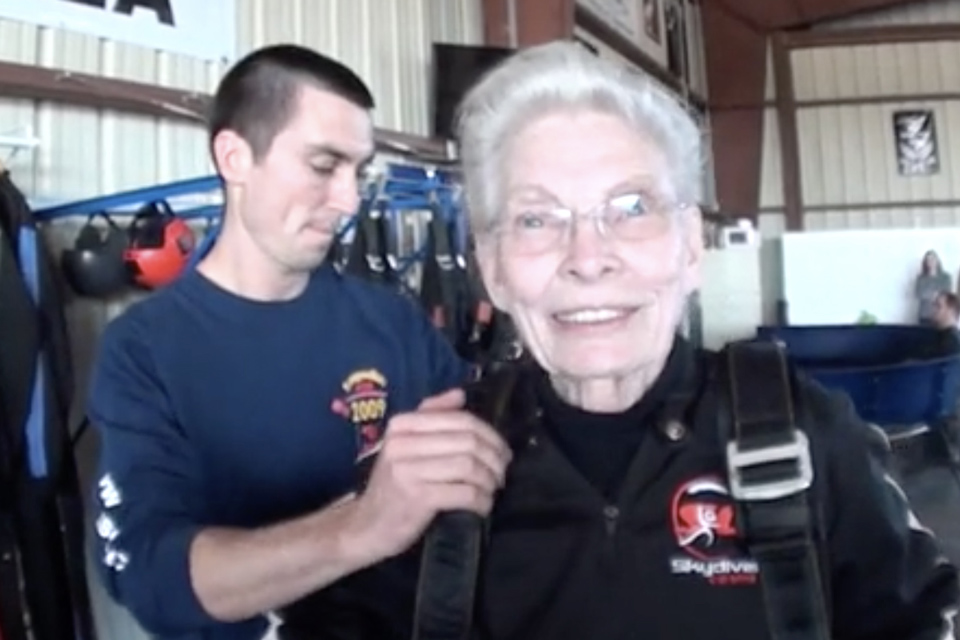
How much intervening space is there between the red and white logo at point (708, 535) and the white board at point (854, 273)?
27.2 feet

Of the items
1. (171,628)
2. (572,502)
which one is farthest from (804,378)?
(171,628)

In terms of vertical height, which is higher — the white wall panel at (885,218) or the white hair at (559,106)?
the white wall panel at (885,218)

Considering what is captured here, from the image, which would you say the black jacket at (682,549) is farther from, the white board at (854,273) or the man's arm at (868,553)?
the white board at (854,273)

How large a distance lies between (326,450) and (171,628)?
373mm

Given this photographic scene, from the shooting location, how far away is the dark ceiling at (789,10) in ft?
36.3

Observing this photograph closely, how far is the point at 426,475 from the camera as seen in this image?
0.93 metres

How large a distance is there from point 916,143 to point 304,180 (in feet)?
37.5

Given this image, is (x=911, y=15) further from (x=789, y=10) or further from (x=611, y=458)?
(x=611, y=458)

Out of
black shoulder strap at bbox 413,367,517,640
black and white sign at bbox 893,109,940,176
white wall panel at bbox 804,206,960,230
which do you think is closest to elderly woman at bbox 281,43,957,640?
black shoulder strap at bbox 413,367,517,640

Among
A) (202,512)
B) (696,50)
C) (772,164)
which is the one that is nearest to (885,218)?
(772,164)

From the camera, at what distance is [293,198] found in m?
1.77

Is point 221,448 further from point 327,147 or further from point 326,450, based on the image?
point 327,147

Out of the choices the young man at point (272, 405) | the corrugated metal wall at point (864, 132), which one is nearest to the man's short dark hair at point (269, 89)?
the young man at point (272, 405)

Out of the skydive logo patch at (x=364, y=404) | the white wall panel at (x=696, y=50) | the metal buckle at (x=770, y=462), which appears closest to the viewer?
the metal buckle at (x=770, y=462)
